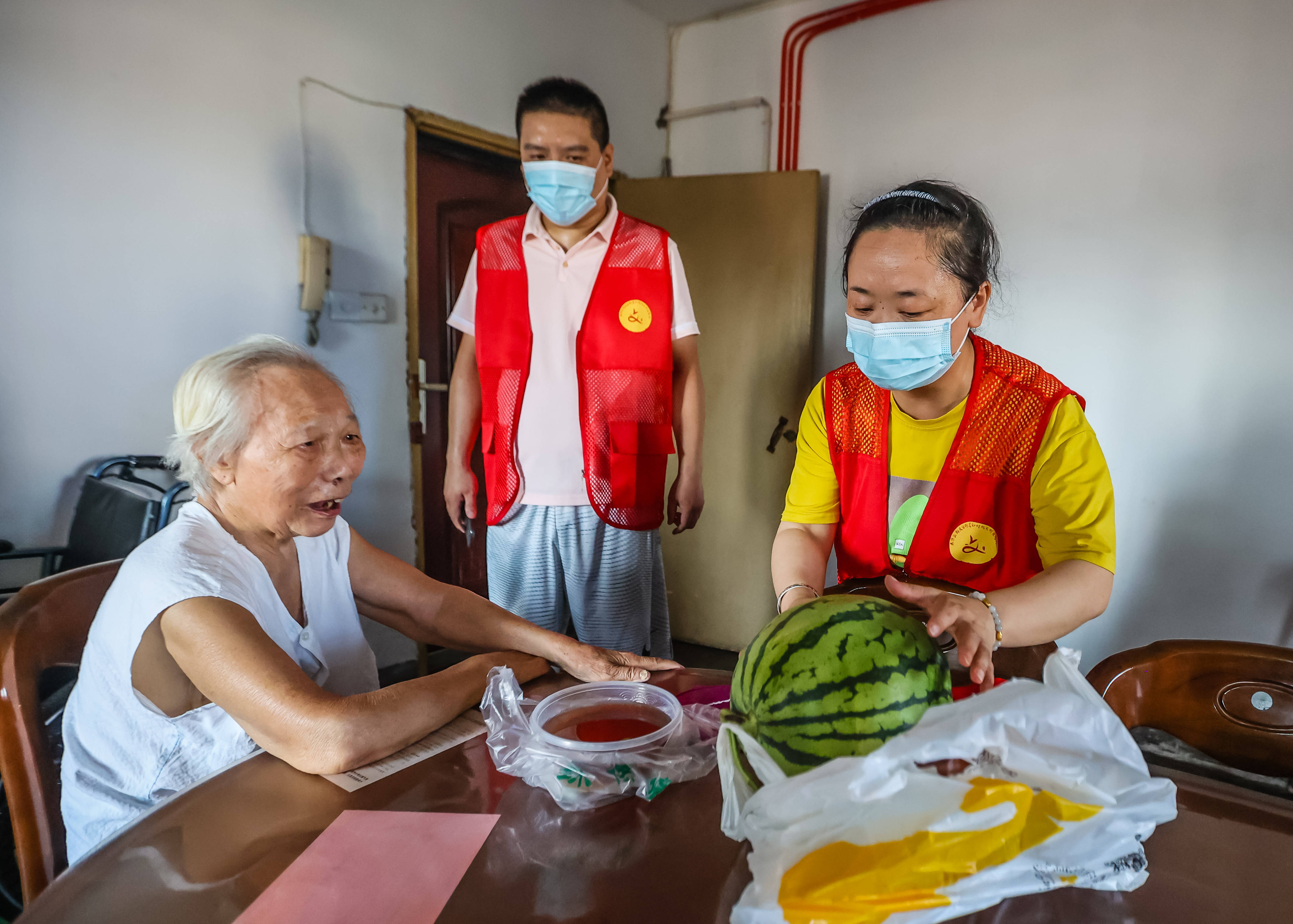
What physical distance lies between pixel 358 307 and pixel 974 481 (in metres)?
2.22

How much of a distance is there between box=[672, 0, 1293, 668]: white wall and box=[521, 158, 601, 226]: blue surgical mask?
1.75m

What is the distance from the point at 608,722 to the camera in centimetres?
95

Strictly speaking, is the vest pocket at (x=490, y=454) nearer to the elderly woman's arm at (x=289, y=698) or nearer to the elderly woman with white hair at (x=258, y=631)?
the elderly woman with white hair at (x=258, y=631)

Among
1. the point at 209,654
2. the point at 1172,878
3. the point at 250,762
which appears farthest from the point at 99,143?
the point at 1172,878

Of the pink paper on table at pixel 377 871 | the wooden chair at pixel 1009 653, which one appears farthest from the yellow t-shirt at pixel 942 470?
the pink paper on table at pixel 377 871

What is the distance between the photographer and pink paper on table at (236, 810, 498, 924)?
655 millimetres

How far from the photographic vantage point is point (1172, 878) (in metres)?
0.72

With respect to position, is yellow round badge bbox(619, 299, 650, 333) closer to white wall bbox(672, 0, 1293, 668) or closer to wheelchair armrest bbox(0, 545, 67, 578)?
wheelchair armrest bbox(0, 545, 67, 578)

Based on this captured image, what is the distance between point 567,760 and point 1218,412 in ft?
9.25

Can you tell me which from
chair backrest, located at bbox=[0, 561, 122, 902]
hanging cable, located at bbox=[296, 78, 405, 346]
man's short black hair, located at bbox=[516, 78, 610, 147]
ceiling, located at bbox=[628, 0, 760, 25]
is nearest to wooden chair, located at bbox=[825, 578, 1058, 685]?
chair backrest, located at bbox=[0, 561, 122, 902]

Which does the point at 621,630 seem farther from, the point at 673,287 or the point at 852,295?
the point at 852,295

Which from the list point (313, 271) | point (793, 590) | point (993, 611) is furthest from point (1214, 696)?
point (313, 271)

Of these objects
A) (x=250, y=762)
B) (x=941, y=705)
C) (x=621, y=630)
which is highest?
(x=941, y=705)

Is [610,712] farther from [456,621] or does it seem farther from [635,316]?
[635,316]
